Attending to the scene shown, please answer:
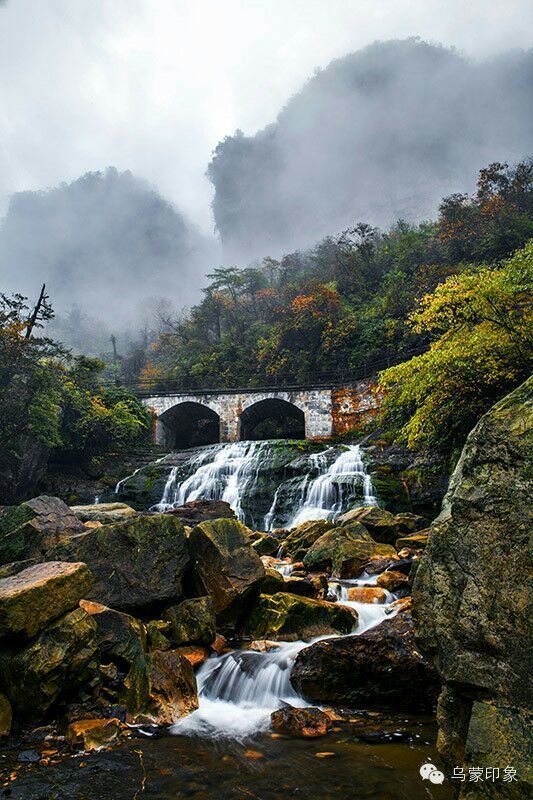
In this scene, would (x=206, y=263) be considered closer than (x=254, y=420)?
No

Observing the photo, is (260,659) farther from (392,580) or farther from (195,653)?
(392,580)

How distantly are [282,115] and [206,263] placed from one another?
34.0 meters

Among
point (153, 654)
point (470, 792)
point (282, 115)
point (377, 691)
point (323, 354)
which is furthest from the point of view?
point (282, 115)

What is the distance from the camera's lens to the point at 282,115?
9344cm

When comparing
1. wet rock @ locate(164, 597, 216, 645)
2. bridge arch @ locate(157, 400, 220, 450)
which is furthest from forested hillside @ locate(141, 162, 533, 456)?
wet rock @ locate(164, 597, 216, 645)

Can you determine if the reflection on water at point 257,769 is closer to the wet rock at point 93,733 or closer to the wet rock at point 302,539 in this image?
the wet rock at point 93,733

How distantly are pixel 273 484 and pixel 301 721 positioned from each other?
44.0ft

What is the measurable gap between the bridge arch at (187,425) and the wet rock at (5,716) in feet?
79.2

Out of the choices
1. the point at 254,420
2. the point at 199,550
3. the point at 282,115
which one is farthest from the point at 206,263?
the point at 199,550

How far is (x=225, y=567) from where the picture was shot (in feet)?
21.1

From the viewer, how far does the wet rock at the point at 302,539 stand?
10156mm

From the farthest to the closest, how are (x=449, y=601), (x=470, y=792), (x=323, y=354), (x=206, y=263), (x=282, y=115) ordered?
(x=206, y=263), (x=282, y=115), (x=323, y=354), (x=449, y=601), (x=470, y=792)

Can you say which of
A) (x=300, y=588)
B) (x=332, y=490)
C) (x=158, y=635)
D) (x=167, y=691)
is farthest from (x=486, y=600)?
(x=332, y=490)

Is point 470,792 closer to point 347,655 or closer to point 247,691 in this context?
point 347,655
